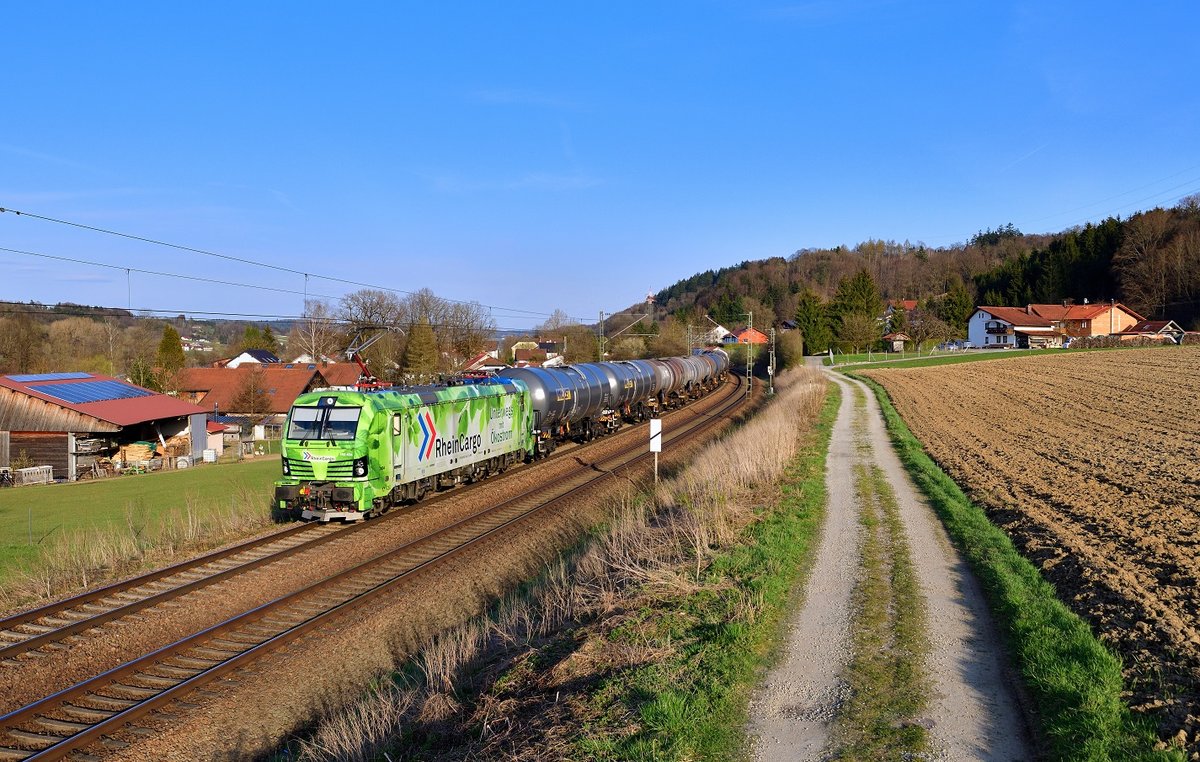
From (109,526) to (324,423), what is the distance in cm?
631

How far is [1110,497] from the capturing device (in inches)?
599

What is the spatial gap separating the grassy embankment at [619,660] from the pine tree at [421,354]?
5782 cm

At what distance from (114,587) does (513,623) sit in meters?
7.11

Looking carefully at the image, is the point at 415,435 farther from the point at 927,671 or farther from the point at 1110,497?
the point at 1110,497

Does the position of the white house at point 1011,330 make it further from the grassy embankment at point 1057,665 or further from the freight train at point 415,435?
the grassy embankment at point 1057,665

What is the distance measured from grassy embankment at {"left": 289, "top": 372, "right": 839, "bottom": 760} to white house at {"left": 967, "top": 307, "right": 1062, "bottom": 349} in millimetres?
95502

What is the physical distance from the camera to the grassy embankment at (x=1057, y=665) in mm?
6117

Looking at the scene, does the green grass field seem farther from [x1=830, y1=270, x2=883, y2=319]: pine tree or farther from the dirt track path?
[x1=830, y1=270, x2=883, y2=319]: pine tree

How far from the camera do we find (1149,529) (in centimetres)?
1242

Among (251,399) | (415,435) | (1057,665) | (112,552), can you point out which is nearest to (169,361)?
(251,399)

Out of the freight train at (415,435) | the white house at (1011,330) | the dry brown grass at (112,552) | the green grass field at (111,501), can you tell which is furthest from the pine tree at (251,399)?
the white house at (1011,330)

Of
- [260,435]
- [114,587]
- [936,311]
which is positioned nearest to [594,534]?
[114,587]

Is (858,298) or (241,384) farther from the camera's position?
(858,298)

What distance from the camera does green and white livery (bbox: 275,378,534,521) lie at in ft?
56.7
